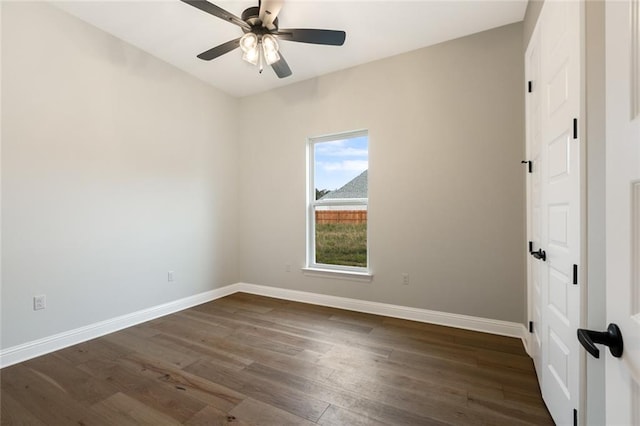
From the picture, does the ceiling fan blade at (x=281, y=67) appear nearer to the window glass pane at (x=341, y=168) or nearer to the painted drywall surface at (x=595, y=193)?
the window glass pane at (x=341, y=168)

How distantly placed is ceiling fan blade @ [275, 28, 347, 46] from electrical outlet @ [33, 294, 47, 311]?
2951 millimetres

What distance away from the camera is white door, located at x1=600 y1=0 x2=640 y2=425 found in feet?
1.69

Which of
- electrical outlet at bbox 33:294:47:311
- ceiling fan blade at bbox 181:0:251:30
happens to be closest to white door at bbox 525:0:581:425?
ceiling fan blade at bbox 181:0:251:30

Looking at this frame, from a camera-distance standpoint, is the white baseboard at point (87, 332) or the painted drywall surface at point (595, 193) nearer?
the painted drywall surface at point (595, 193)

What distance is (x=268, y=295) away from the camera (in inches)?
155

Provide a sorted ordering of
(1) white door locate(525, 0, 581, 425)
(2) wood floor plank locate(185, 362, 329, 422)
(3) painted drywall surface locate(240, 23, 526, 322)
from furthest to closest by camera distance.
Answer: (3) painted drywall surface locate(240, 23, 526, 322)
(2) wood floor plank locate(185, 362, 329, 422)
(1) white door locate(525, 0, 581, 425)

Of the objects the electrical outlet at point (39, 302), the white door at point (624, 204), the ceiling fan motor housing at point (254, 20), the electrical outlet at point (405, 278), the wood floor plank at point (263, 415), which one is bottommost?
the wood floor plank at point (263, 415)

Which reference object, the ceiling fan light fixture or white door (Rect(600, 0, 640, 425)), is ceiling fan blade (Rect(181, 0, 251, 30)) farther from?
white door (Rect(600, 0, 640, 425))

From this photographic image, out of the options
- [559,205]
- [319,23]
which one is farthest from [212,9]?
[559,205]

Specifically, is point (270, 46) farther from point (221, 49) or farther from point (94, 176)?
point (94, 176)

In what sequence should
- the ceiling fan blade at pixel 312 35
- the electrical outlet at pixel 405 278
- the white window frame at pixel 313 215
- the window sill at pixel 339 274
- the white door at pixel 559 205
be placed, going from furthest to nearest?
the white window frame at pixel 313 215
the window sill at pixel 339 274
the electrical outlet at pixel 405 278
the ceiling fan blade at pixel 312 35
the white door at pixel 559 205

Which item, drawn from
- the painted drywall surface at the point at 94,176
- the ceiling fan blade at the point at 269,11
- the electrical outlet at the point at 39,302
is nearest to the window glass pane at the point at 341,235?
the painted drywall surface at the point at 94,176

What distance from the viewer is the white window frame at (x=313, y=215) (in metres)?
3.37

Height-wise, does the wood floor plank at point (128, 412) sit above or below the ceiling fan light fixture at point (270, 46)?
below
